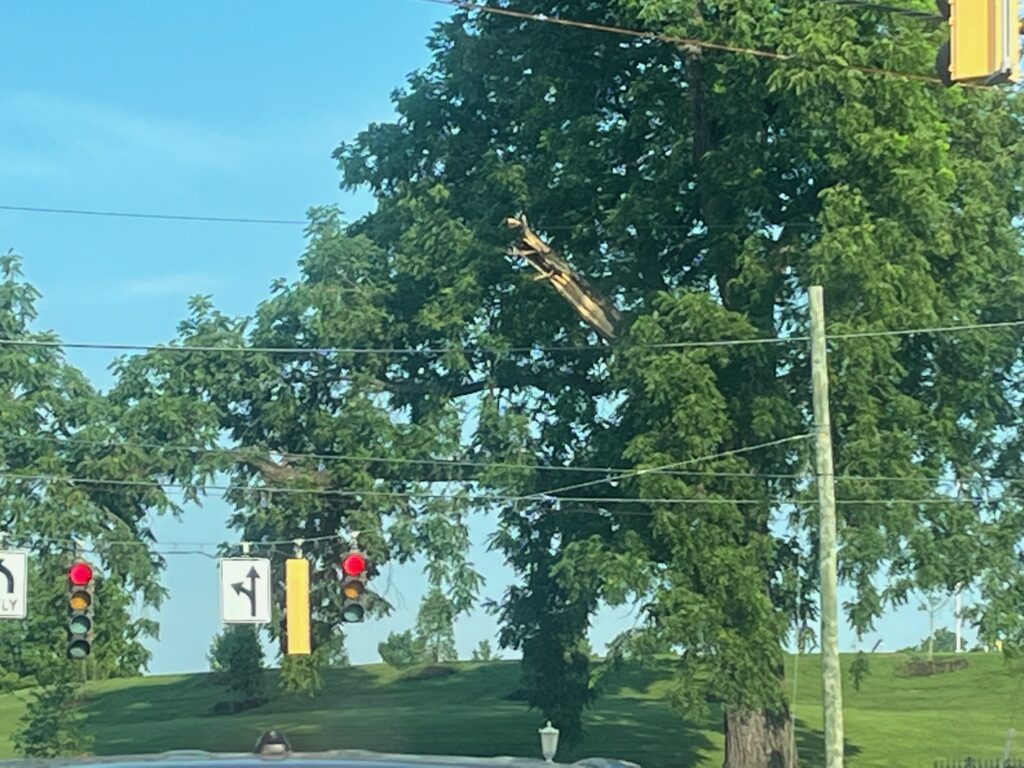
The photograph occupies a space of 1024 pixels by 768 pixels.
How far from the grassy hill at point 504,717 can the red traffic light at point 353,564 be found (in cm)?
1905

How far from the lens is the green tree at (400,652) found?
6523 centimetres

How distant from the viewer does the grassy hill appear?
170ft

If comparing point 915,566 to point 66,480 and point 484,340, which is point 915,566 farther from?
point 66,480

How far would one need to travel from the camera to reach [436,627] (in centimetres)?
5112


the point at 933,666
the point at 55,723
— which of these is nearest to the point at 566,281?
the point at 55,723

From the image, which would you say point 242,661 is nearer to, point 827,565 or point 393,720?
point 393,720

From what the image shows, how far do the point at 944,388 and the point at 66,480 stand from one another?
17.5m

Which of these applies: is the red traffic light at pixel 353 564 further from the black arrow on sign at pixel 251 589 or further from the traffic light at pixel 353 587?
the black arrow on sign at pixel 251 589

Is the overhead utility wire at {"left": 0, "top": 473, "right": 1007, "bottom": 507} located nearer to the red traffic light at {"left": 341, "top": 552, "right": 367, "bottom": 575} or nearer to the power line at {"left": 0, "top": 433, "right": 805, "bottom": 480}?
the power line at {"left": 0, "top": 433, "right": 805, "bottom": 480}

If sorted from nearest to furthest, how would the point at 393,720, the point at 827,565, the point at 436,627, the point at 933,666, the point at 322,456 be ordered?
the point at 827,565 < the point at 322,456 < the point at 436,627 < the point at 393,720 < the point at 933,666

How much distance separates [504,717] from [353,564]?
1340 inches

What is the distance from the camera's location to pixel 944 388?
3266 centimetres

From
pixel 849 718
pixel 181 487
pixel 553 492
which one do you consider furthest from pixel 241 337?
pixel 849 718

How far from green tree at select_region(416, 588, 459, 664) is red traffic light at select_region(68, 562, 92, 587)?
1000 cm
